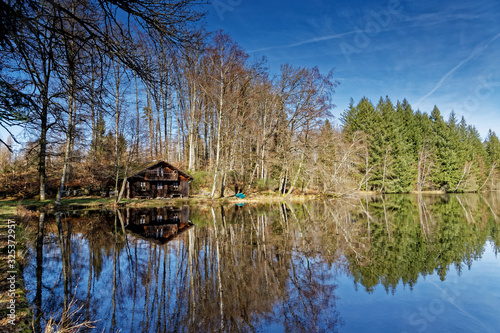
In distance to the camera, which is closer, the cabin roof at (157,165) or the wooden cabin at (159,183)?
the cabin roof at (157,165)

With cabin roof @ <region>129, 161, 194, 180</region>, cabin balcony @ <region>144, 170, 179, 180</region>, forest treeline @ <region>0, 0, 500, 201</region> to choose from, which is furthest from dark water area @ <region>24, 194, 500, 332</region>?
cabin balcony @ <region>144, 170, 179, 180</region>

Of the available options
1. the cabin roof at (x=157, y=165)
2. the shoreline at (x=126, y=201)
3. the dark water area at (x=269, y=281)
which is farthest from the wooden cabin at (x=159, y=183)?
the dark water area at (x=269, y=281)

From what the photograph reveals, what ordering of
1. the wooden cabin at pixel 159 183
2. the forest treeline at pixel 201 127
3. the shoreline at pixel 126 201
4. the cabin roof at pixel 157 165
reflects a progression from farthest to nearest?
the wooden cabin at pixel 159 183
the cabin roof at pixel 157 165
the shoreline at pixel 126 201
the forest treeline at pixel 201 127

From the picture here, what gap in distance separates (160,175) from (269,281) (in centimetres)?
2335

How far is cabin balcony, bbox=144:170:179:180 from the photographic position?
1060 inches

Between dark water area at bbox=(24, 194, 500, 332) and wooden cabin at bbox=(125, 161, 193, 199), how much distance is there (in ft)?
53.8

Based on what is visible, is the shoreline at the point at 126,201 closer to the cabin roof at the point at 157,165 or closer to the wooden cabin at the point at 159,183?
the wooden cabin at the point at 159,183

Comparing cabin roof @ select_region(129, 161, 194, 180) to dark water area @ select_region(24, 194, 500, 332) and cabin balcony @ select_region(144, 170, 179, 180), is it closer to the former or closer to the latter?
cabin balcony @ select_region(144, 170, 179, 180)

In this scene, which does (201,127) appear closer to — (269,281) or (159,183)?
(159,183)

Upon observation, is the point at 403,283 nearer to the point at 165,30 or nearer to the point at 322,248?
the point at 322,248

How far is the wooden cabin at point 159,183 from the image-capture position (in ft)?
88.2

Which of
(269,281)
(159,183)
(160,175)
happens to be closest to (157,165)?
(160,175)

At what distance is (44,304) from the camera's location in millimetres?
4797

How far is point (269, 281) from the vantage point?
5.82 meters
